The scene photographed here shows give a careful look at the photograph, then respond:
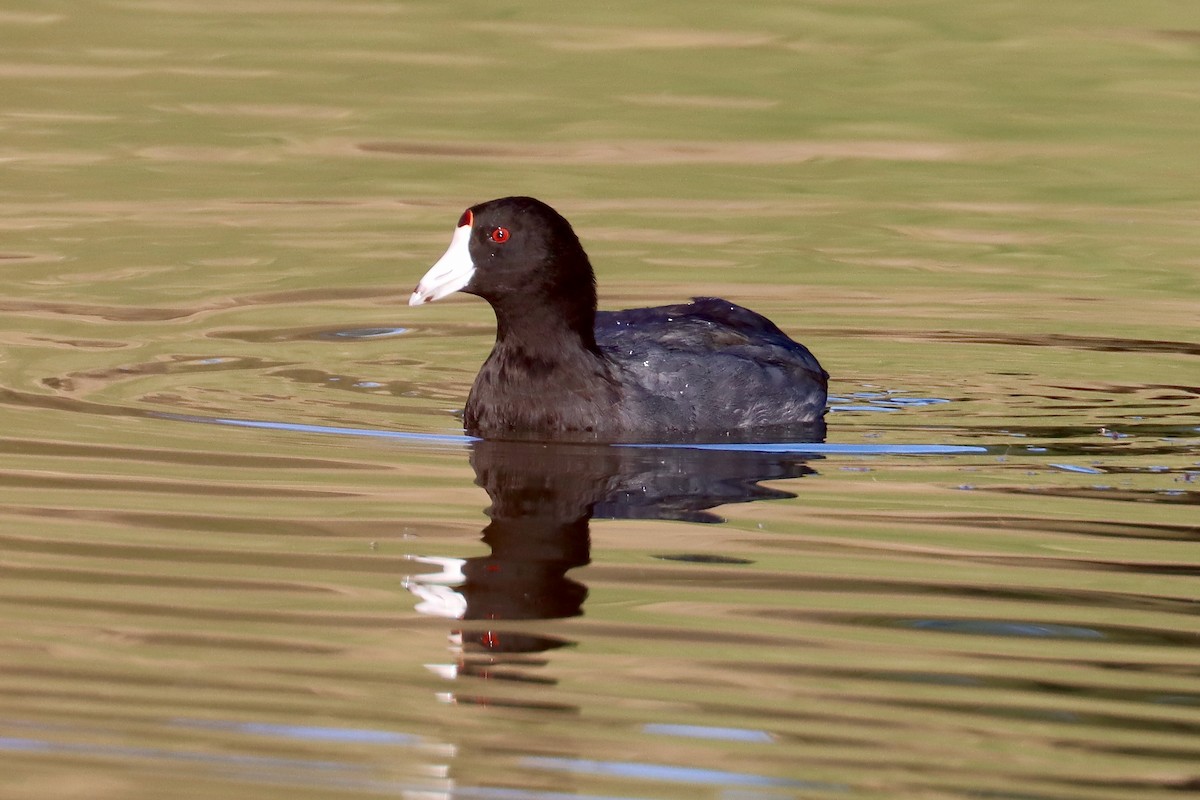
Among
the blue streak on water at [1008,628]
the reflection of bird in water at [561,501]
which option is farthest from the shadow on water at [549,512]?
the blue streak on water at [1008,628]

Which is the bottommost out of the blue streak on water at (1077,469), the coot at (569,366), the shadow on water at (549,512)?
the shadow on water at (549,512)

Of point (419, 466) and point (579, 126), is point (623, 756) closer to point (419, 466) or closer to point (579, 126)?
point (419, 466)

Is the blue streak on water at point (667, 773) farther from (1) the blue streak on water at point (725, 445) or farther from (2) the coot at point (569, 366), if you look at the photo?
(2) the coot at point (569, 366)

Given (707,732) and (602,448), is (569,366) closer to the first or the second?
(602,448)

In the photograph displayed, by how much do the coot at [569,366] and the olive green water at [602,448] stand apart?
0.34m

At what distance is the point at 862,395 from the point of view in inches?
348

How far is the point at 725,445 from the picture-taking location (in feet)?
25.7

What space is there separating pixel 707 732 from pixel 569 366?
3.61 m

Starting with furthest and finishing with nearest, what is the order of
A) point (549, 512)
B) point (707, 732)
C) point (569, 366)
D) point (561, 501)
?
point (569, 366) < point (561, 501) < point (549, 512) < point (707, 732)

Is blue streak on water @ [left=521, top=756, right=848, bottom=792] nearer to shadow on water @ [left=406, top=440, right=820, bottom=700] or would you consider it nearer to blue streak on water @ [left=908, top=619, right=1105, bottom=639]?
shadow on water @ [left=406, top=440, right=820, bottom=700]

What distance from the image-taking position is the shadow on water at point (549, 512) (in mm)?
5320

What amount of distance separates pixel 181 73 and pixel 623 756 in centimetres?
1325

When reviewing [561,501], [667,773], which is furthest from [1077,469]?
[667,773]

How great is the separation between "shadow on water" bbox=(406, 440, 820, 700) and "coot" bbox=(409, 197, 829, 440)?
0.82 feet
